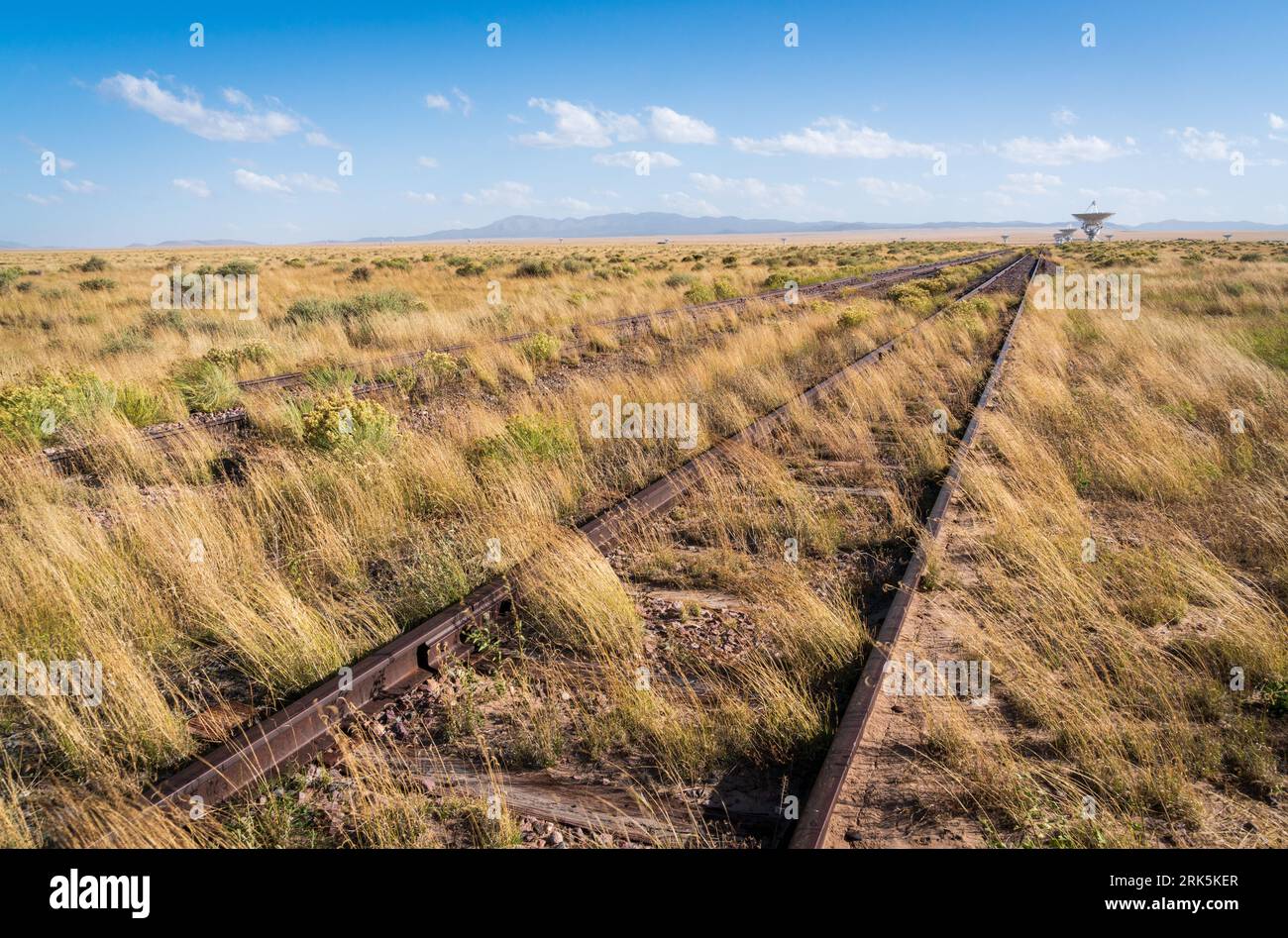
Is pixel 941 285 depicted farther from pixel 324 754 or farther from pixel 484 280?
pixel 324 754

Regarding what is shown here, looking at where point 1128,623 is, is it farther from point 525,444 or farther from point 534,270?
point 534,270

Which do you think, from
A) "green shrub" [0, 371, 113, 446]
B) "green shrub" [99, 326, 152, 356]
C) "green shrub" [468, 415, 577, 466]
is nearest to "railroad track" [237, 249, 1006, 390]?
"green shrub" [0, 371, 113, 446]

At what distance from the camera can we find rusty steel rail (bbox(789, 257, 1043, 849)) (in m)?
2.44

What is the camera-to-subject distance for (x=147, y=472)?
6906 mm

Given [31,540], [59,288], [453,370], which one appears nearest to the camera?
[31,540]

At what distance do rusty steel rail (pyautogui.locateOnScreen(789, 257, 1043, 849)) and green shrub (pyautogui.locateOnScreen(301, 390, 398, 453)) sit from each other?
4.80 metres

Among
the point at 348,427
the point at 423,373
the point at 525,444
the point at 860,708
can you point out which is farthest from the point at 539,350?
the point at 860,708

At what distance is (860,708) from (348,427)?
5517 millimetres

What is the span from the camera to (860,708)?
311cm

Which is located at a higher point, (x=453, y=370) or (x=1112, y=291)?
(x=1112, y=291)

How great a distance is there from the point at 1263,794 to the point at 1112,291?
2790 cm

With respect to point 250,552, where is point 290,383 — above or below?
above

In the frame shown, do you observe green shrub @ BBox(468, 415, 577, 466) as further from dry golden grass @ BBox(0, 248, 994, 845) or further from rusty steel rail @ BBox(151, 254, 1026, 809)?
rusty steel rail @ BBox(151, 254, 1026, 809)
